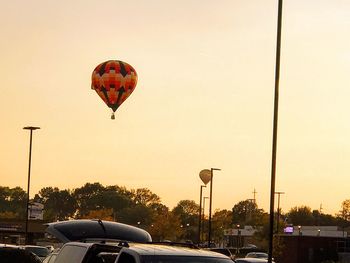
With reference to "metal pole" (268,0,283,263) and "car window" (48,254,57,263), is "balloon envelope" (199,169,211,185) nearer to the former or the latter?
"metal pole" (268,0,283,263)

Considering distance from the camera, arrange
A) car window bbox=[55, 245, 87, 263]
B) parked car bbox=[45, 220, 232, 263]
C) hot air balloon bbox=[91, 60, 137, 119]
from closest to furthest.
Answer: parked car bbox=[45, 220, 232, 263] < car window bbox=[55, 245, 87, 263] < hot air balloon bbox=[91, 60, 137, 119]

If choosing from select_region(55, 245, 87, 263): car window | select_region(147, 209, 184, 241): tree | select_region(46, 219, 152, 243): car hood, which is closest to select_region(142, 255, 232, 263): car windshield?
select_region(55, 245, 87, 263): car window

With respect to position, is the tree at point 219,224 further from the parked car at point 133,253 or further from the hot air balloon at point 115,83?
the parked car at point 133,253

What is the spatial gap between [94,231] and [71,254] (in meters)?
7.79

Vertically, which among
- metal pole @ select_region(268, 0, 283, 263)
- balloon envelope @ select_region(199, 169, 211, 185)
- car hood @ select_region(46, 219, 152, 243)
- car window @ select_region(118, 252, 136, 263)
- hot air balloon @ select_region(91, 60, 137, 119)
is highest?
hot air balloon @ select_region(91, 60, 137, 119)

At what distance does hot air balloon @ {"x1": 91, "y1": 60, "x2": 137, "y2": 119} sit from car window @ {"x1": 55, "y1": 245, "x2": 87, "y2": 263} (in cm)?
3471

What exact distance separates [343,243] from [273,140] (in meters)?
82.1

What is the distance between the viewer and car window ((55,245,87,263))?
1659 centimetres

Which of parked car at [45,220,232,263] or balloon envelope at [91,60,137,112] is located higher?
balloon envelope at [91,60,137,112]

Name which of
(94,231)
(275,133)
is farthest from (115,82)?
(275,133)

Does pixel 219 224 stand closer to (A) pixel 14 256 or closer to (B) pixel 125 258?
(A) pixel 14 256

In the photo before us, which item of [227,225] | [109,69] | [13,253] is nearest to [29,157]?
[109,69]

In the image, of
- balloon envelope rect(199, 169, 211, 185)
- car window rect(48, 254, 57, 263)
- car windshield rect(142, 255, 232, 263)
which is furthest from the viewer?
balloon envelope rect(199, 169, 211, 185)

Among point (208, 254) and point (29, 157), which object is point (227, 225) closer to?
point (29, 157)
